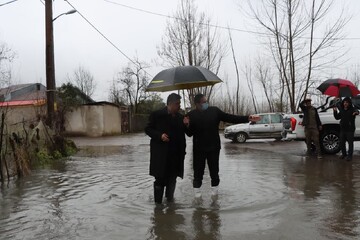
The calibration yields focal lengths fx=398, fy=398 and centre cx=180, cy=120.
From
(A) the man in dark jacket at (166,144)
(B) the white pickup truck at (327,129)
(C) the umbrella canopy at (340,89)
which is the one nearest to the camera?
(A) the man in dark jacket at (166,144)

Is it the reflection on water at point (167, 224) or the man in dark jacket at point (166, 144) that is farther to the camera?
the man in dark jacket at point (166, 144)

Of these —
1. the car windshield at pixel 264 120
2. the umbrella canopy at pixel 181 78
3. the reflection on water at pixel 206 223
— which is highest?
the umbrella canopy at pixel 181 78

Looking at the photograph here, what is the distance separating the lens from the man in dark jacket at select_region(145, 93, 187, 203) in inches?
230

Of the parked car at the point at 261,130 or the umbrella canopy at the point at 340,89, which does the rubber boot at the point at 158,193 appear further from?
the parked car at the point at 261,130

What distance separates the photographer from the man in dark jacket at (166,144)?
583 cm

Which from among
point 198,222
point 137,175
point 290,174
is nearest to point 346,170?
point 290,174

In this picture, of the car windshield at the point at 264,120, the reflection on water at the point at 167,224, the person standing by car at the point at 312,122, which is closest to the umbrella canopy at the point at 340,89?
the person standing by car at the point at 312,122

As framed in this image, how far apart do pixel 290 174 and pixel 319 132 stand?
4.10m

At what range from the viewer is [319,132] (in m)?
12.4

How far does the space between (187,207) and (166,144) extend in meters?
0.96

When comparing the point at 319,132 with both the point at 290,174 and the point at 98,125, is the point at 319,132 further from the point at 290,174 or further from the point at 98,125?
the point at 98,125

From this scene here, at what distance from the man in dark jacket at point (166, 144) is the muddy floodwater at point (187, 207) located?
1.50ft

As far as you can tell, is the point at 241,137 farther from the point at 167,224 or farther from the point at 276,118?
the point at 167,224

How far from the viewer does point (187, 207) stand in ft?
19.0
